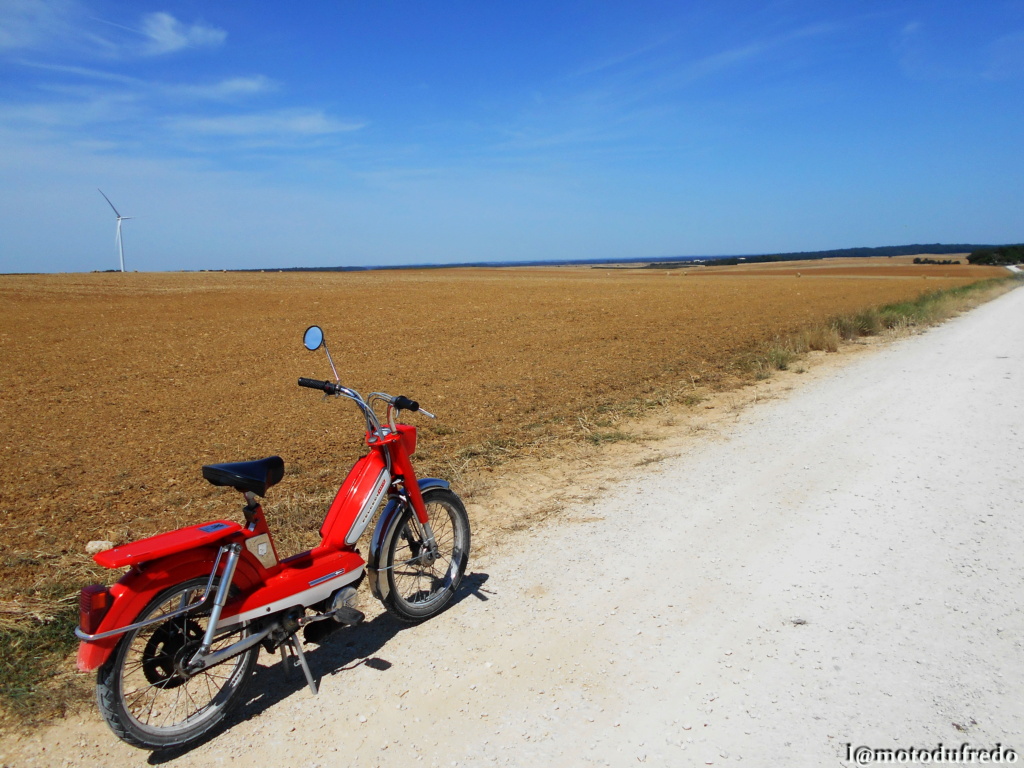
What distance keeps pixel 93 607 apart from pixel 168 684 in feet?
1.85

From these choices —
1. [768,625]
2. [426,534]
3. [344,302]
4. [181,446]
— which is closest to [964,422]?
[768,625]

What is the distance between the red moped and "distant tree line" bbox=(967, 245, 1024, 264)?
12861cm

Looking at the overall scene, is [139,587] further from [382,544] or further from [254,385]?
[254,385]

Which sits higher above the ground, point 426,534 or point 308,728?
point 426,534

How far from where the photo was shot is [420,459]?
7918 millimetres

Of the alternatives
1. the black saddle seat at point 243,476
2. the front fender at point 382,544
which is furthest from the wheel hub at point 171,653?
the front fender at point 382,544

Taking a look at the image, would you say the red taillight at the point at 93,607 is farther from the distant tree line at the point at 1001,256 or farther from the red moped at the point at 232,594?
the distant tree line at the point at 1001,256

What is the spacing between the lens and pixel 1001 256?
4343 inches

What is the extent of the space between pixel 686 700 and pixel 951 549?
8.88 ft

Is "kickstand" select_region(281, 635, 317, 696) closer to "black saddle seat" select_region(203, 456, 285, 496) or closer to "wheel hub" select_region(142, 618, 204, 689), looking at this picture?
"wheel hub" select_region(142, 618, 204, 689)

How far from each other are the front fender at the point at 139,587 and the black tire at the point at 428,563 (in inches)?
42.6

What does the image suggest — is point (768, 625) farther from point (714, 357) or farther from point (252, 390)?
point (714, 357)

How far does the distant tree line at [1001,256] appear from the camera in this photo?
10781 centimetres

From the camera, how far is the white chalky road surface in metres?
3.08
